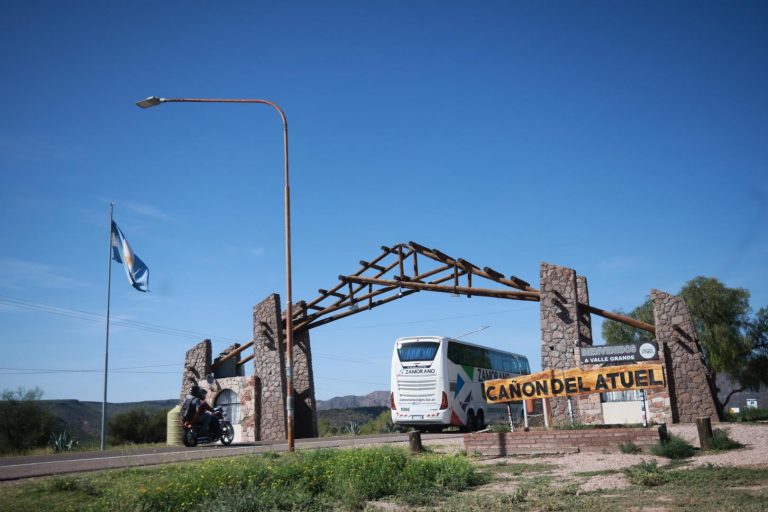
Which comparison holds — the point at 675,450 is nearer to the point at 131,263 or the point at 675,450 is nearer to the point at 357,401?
the point at 131,263

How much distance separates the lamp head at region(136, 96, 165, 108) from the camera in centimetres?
1906

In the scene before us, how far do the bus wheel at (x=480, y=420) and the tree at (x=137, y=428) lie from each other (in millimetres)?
21754

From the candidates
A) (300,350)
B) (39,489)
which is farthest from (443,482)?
(300,350)

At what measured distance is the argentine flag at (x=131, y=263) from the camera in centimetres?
3017

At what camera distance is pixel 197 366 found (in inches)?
1398

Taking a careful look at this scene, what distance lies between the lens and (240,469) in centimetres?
1076

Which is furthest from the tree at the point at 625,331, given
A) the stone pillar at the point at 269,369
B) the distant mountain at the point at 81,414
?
the distant mountain at the point at 81,414

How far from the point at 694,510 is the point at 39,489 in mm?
8990

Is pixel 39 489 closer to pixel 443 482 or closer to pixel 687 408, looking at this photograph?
pixel 443 482

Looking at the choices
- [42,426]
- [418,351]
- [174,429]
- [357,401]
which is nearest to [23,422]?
[42,426]

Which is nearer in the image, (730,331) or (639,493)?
(639,493)

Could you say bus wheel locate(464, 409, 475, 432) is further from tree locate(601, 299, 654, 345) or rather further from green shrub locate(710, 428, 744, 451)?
tree locate(601, 299, 654, 345)

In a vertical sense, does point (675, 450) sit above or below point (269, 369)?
below

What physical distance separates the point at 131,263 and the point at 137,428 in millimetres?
16150
